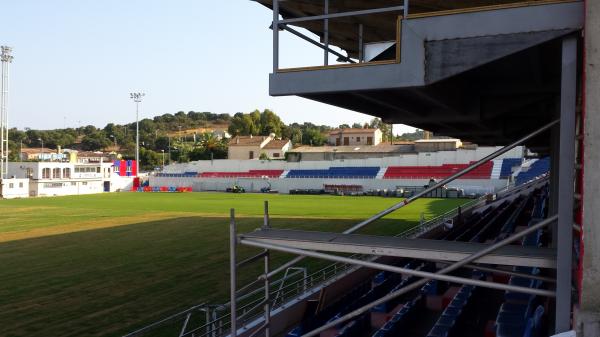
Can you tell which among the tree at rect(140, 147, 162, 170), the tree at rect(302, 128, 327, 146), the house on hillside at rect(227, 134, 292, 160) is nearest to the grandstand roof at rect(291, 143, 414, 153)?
the house on hillside at rect(227, 134, 292, 160)

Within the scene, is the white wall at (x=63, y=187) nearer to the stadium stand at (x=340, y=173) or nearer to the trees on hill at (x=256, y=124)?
the stadium stand at (x=340, y=173)

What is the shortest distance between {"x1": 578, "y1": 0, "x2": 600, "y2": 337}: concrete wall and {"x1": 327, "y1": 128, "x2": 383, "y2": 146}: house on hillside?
334 feet

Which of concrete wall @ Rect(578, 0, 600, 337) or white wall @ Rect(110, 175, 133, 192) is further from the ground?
concrete wall @ Rect(578, 0, 600, 337)

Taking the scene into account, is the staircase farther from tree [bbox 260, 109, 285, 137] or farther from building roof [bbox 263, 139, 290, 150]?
tree [bbox 260, 109, 285, 137]

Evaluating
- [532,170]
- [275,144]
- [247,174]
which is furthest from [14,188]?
[532,170]

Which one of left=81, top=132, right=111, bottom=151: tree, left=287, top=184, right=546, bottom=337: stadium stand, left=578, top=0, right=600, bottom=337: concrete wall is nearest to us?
left=578, top=0, right=600, bottom=337: concrete wall

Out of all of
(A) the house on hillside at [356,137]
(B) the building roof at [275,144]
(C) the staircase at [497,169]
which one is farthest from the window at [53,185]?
(A) the house on hillside at [356,137]

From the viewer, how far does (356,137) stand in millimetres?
108188

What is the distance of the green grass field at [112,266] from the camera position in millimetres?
11336

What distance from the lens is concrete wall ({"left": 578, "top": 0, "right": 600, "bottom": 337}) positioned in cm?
358

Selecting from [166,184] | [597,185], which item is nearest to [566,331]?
[597,185]

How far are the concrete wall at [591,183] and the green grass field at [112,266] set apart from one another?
29.6ft

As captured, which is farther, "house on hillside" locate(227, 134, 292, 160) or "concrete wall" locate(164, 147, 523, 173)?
"house on hillside" locate(227, 134, 292, 160)

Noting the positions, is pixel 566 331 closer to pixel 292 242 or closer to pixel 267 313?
pixel 292 242
